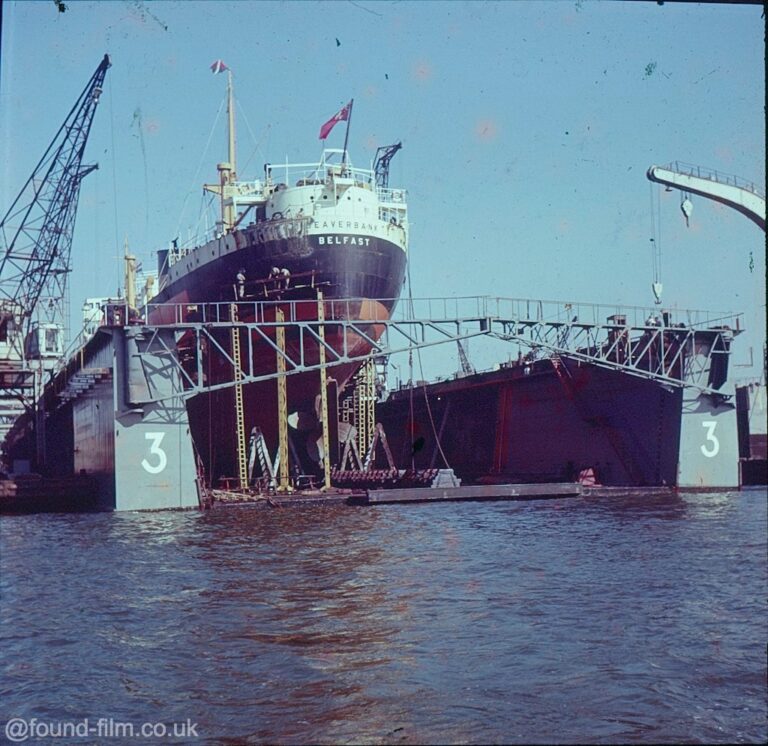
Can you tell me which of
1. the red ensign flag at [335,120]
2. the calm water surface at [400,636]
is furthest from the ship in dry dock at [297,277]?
the calm water surface at [400,636]

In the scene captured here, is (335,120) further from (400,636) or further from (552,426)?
(400,636)

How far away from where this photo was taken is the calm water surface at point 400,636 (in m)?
8.43

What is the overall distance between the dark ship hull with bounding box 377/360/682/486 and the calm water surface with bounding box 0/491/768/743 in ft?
62.1

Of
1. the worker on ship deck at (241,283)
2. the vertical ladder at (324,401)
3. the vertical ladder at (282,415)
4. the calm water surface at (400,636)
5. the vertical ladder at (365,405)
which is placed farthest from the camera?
the vertical ladder at (365,405)

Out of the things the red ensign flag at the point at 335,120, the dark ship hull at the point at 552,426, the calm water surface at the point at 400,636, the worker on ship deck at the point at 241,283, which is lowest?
the calm water surface at the point at 400,636

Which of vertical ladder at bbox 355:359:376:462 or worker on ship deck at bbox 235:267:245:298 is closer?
worker on ship deck at bbox 235:267:245:298

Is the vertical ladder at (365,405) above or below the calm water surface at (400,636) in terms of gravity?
above

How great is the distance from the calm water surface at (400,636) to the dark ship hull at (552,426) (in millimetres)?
18940

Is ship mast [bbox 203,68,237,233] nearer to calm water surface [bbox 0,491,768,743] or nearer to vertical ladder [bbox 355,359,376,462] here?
vertical ladder [bbox 355,359,376,462]

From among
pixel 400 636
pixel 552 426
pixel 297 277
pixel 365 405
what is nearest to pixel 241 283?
pixel 297 277

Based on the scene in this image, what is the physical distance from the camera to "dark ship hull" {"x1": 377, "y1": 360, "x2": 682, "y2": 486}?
136 ft

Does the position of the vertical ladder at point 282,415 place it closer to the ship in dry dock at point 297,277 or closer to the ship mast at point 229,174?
the ship in dry dock at point 297,277

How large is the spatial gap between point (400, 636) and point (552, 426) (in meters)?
36.1

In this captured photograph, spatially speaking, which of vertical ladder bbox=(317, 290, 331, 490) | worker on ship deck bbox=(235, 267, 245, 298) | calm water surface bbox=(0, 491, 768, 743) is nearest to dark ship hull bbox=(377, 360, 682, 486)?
vertical ladder bbox=(317, 290, 331, 490)
